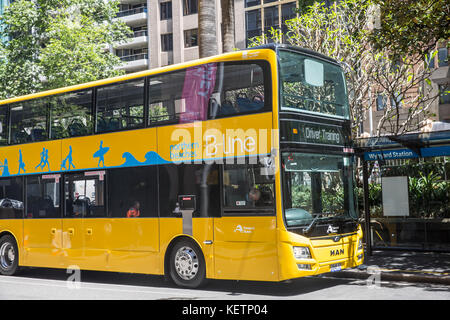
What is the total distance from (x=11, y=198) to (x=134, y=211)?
14.3 feet

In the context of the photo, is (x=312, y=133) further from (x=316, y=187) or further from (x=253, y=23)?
(x=253, y=23)

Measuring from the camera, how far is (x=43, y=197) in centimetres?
1400

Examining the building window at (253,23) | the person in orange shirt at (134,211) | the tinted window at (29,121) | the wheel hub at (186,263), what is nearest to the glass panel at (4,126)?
the tinted window at (29,121)

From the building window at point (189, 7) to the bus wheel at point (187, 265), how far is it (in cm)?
→ 3926

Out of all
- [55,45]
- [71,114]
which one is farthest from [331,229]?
[55,45]

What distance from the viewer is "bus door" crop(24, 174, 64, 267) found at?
535 inches

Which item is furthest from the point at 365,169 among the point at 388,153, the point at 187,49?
the point at 187,49

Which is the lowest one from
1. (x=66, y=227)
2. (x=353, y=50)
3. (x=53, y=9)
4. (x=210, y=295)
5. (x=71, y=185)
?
(x=210, y=295)

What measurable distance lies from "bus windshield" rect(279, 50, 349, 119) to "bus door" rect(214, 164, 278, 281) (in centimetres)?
137

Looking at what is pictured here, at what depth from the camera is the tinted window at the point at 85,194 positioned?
1274cm

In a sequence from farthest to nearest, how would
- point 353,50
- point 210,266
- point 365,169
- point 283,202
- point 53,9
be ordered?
point 53,9, point 353,50, point 365,169, point 210,266, point 283,202
